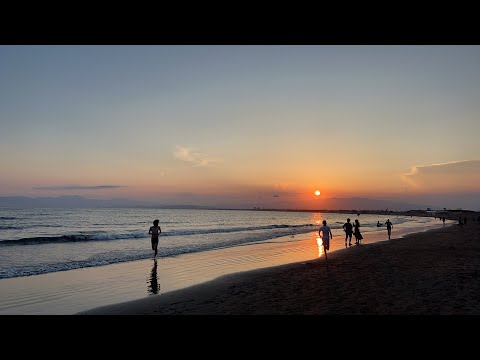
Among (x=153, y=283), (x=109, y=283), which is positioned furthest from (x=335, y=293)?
(x=109, y=283)

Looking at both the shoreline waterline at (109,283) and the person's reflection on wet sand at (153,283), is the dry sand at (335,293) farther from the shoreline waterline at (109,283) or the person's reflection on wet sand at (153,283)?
the shoreline waterline at (109,283)

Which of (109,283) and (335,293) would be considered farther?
(109,283)

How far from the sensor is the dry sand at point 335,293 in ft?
24.7

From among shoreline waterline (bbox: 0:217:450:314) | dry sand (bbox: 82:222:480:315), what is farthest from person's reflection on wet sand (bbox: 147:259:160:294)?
dry sand (bbox: 82:222:480:315)

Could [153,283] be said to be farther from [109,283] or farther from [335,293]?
[335,293]

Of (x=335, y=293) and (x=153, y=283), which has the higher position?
(x=335, y=293)

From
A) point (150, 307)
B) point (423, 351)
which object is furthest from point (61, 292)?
point (423, 351)

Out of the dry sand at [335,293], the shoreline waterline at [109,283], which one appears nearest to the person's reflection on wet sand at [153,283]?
the shoreline waterline at [109,283]

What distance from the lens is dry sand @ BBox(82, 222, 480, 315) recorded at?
754cm

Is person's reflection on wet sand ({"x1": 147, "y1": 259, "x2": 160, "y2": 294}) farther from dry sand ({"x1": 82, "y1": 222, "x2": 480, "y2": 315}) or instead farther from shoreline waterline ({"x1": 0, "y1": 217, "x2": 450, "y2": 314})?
dry sand ({"x1": 82, "y1": 222, "x2": 480, "y2": 315})

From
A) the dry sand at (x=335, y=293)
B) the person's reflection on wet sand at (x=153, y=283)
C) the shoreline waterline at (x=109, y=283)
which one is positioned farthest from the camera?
the person's reflection on wet sand at (x=153, y=283)

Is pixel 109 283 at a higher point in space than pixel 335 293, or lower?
lower

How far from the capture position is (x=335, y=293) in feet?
29.9
